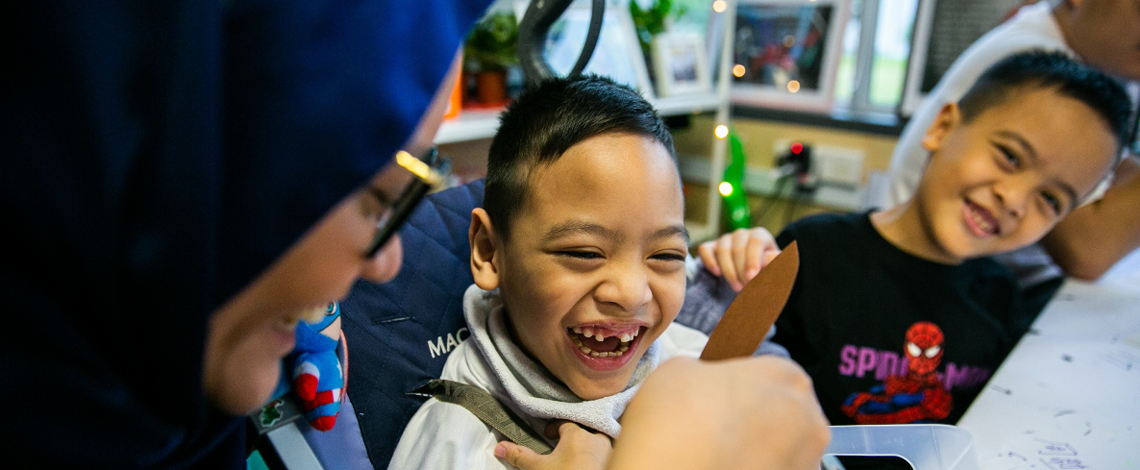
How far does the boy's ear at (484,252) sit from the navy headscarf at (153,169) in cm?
43

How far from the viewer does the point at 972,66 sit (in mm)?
1474

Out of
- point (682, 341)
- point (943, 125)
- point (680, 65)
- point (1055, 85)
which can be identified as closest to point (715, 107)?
point (680, 65)

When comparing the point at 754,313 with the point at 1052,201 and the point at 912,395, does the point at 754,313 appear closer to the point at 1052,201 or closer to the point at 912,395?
the point at 912,395

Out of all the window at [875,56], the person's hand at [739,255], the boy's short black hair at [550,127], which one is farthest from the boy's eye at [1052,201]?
the window at [875,56]

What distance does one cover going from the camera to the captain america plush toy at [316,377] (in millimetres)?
607

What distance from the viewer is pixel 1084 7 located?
4.67 ft

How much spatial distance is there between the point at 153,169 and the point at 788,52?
2728 millimetres

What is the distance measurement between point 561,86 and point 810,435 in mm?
522

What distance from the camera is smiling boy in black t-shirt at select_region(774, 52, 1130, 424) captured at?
1.12 metres

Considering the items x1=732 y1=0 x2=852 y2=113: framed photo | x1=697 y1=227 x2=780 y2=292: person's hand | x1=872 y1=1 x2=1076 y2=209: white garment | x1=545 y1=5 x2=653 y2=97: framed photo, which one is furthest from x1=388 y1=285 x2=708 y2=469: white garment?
x1=732 y1=0 x2=852 y2=113: framed photo

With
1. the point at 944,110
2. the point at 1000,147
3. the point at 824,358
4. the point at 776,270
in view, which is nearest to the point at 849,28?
the point at 944,110

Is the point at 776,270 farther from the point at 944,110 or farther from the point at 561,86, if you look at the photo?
the point at 944,110

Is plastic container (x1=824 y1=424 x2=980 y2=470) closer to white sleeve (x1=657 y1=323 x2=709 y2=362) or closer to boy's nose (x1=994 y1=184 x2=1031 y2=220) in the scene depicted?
white sleeve (x1=657 y1=323 x2=709 y2=362)

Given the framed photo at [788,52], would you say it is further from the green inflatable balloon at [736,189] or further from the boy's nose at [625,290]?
the boy's nose at [625,290]
